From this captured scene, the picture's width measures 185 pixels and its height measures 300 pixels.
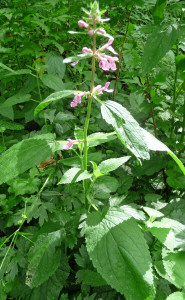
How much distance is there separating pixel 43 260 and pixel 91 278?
8.7 inches

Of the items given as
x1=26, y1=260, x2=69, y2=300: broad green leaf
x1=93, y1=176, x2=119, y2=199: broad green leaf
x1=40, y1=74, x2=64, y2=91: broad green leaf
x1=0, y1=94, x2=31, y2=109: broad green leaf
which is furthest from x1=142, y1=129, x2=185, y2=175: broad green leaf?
x1=0, y1=94, x2=31, y2=109: broad green leaf

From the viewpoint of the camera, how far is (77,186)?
1.30 m

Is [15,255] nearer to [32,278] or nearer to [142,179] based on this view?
[32,278]

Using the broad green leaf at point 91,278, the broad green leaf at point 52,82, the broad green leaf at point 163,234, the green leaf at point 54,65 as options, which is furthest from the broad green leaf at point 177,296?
the green leaf at point 54,65

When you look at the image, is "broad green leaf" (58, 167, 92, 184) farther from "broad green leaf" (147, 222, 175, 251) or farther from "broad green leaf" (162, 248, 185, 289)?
"broad green leaf" (162, 248, 185, 289)

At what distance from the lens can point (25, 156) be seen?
0.85 metres

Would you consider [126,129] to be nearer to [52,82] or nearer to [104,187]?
[104,187]

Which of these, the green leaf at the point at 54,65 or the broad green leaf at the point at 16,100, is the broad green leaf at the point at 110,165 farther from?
the green leaf at the point at 54,65

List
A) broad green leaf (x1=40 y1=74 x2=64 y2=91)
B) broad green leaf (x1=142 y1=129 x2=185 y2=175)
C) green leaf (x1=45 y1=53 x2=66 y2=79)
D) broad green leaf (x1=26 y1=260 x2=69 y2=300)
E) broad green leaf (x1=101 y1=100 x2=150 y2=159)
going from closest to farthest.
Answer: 1. broad green leaf (x1=101 y1=100 x2=150 y2=159)
2. broad green leaf (x1=142 y1=129 x2=185 y2=175)
3. broad green leaf (x1=26 y1=260 x2=69 y2=300)
4. broad green leaf (x1=40 y1=74 x2=64 y2=91)
5. green leaf (x1=45 y1=53 x2=66 y2=79)

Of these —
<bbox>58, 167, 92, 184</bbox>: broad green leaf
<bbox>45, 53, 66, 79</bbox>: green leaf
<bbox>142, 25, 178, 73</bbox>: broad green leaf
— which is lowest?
<bbox>58, 167, 92, 184</bbox>: broad green leaf

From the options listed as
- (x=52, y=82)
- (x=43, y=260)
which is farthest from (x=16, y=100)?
(x=43, y=260)

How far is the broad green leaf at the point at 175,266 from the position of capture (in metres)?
0.97

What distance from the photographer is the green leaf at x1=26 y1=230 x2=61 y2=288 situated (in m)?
1.00

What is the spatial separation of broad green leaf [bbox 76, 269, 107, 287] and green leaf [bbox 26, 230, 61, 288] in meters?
0.14
